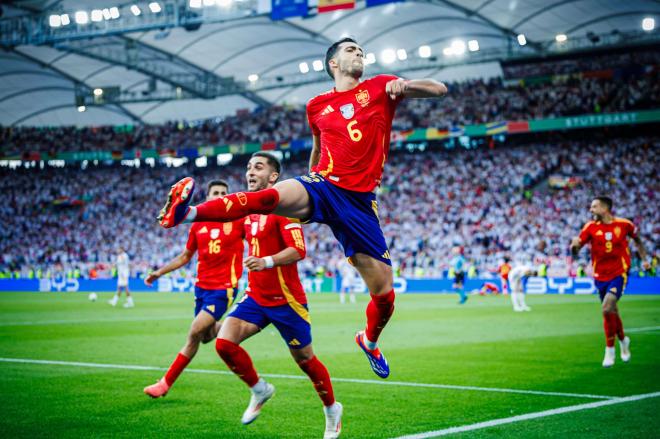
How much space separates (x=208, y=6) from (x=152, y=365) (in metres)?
24.1

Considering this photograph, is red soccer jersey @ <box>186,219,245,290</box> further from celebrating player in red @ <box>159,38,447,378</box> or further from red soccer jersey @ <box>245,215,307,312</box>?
celebrating player in red @ <box>159,38,447,378</box>

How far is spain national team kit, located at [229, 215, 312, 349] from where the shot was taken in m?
6.60

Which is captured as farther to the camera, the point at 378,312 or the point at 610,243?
the point at 610,243

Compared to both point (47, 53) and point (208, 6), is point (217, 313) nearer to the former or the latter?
point (208, 6)

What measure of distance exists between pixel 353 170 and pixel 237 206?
3.86ft

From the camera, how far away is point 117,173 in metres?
59.1

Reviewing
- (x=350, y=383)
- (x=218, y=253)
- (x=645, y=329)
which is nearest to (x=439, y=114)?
(x=645, y=329)

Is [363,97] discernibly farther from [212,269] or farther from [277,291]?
[212,269]

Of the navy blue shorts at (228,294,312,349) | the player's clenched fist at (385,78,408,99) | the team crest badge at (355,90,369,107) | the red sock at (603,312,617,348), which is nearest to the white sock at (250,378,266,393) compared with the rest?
A: the navy blue shorts at (228,294,312,349)

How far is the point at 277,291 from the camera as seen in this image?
6723mm

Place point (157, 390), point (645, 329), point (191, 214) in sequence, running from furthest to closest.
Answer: point (645, 329)
point (157, 390)
point (191, 214)

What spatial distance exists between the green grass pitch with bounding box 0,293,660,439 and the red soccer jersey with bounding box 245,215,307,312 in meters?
1.24

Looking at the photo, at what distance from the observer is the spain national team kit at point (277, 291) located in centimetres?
660

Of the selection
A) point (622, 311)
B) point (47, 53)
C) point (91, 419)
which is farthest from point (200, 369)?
point (47, 53)
